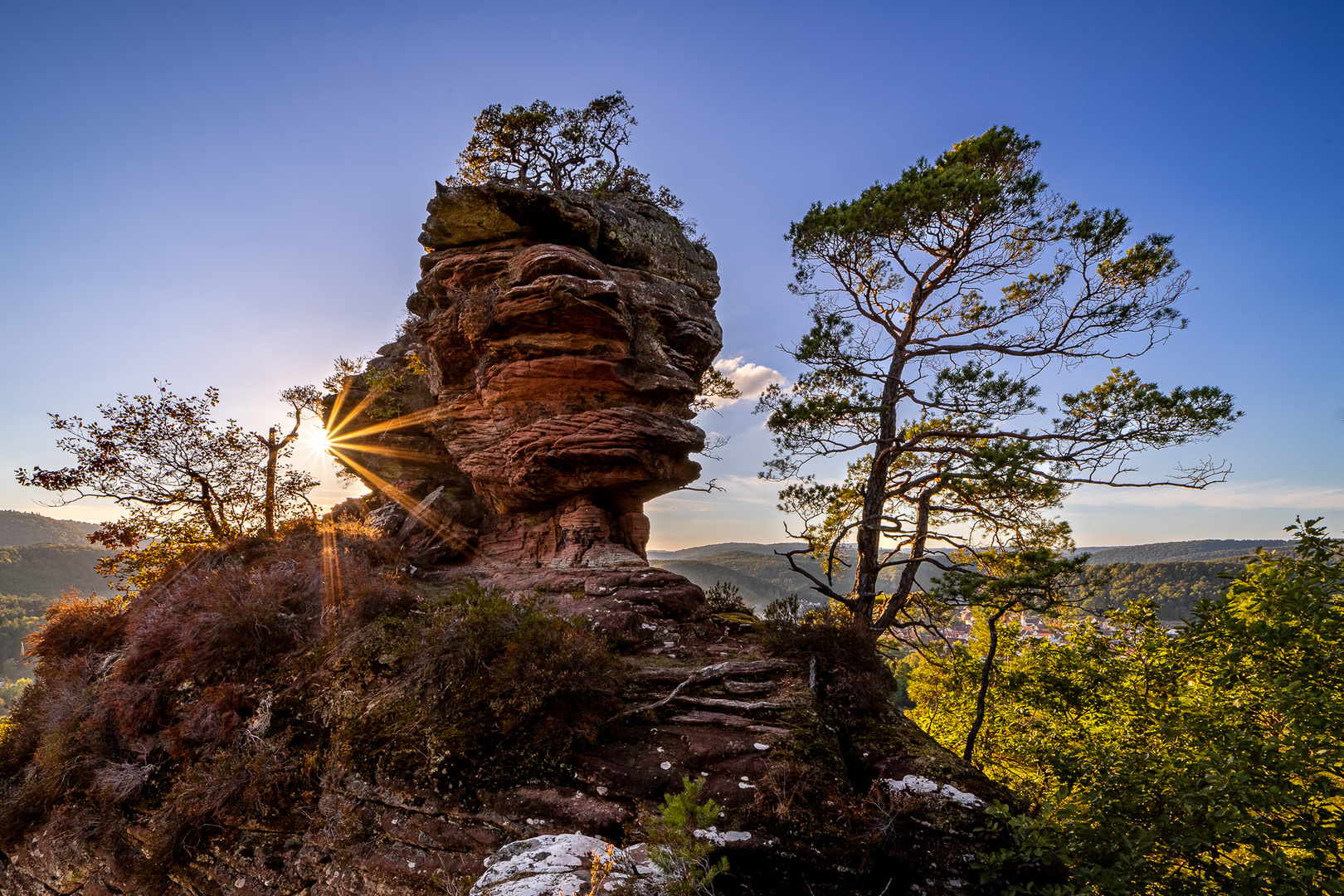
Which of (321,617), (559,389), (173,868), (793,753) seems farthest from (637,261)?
(173,868)

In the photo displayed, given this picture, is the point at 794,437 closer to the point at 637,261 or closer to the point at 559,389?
the point at 559,389

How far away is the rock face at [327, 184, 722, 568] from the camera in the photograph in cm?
1406

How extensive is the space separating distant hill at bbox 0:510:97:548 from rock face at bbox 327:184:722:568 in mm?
137128

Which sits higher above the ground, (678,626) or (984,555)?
(984,555)

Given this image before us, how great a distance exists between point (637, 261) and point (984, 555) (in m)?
13.8

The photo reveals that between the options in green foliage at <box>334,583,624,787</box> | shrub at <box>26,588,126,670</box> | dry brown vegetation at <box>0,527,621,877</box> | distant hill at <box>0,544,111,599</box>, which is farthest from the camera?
distant hill at <box>0,544,111,599</box>

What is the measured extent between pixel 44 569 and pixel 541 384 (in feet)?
427

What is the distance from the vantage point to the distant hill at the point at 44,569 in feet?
270

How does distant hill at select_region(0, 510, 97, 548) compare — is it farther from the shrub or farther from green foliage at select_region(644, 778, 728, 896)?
green foliage at select_region(644, 778, 728, 896)

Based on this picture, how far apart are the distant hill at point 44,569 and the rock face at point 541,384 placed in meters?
114

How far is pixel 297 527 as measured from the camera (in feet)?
47.6

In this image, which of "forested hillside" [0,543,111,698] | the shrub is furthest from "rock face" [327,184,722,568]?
"forested hillside" [0,543,111,698]

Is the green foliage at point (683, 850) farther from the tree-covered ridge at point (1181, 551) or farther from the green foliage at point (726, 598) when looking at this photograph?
the tree-covered ridge at point (1181, 551)

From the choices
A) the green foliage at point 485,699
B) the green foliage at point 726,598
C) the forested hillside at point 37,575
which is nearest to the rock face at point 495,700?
the green foliage at point 485,699
